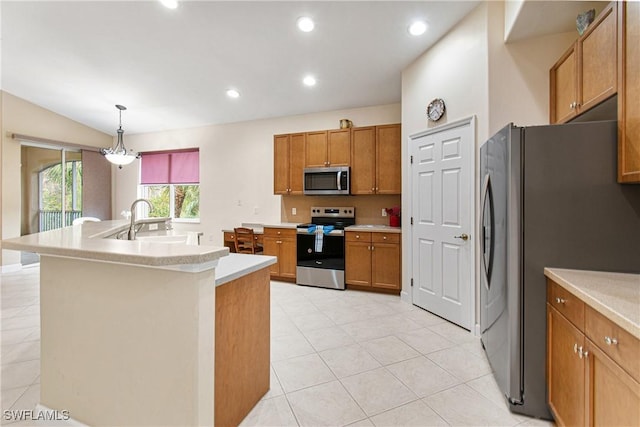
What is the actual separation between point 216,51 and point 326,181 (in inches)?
86.0

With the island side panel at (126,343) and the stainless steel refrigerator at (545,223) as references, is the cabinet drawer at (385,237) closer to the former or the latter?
the stainless steel refrigerator at (545,223)

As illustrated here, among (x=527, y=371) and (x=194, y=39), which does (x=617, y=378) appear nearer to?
(x=527, y=371)

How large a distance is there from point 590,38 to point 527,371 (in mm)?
2071

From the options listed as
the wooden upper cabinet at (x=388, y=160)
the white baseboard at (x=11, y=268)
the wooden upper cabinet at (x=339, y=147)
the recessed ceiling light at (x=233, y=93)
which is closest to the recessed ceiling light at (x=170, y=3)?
the recessed ceiling light at (x=233, y=93)

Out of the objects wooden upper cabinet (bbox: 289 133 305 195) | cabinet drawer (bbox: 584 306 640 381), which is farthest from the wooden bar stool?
cabinet drawer (bbox: 584 306 640 381)

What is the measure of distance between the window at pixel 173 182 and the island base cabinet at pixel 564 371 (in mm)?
5794

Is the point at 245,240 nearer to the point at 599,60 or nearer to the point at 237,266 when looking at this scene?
the point at 237,266

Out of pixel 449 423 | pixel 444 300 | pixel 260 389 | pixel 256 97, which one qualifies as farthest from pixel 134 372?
pixel 256 97

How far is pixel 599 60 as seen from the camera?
69.3 inches

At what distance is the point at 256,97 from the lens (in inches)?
181

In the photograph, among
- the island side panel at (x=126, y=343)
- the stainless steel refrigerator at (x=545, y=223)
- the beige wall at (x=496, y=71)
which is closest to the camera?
the island side panel at (x=126, y=343)

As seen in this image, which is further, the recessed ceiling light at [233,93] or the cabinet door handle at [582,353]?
the recessed ceiling light at [233,93]

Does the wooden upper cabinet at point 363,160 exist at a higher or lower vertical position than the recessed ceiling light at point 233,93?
lower

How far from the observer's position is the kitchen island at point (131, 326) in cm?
125
